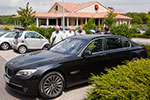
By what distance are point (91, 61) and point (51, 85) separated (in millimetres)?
1418

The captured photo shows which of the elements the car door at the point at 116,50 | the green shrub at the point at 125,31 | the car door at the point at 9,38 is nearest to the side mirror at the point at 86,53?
the car door at the point at 116,50

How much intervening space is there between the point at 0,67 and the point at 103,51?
17.1 feet

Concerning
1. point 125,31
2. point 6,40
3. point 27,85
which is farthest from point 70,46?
point 6,40

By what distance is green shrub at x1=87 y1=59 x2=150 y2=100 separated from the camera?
2.66 metres

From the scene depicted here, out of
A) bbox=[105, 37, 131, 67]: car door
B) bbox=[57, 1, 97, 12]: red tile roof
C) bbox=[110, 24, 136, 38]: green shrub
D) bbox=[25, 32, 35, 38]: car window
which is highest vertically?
bbox=[57, 1, 97, 12]: red tile roof

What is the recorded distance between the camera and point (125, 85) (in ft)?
9.29

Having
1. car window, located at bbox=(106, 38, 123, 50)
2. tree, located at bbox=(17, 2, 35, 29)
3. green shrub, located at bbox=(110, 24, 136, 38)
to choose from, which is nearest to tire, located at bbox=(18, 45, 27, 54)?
green shrub, located at bbox=(110, 24, 136, 38)

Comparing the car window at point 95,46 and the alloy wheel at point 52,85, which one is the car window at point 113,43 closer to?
the car window at point 95,46

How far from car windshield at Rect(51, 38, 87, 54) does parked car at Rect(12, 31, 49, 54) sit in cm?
698

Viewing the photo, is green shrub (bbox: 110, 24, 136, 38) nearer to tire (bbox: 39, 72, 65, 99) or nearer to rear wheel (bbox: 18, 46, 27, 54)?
rear wheel (bbox: 18, 46, 27, 54)

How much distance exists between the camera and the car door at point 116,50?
226 inches

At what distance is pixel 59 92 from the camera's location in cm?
470

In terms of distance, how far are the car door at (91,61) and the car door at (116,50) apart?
0.25 metres

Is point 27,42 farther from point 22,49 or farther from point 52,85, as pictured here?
point 52,85
